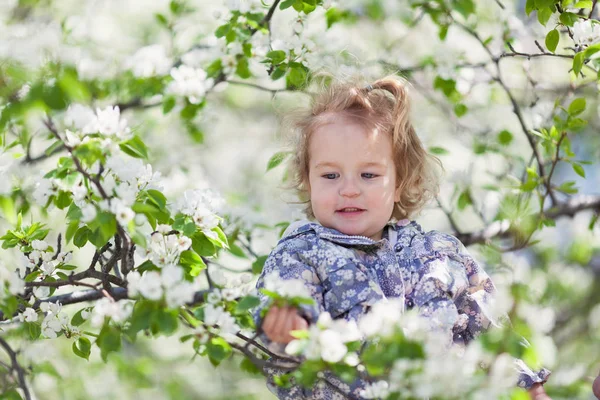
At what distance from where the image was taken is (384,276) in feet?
6.05

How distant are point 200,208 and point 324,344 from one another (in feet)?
1.76

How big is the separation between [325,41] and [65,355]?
2388 mm

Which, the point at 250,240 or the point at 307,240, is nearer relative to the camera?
the point at 307,240

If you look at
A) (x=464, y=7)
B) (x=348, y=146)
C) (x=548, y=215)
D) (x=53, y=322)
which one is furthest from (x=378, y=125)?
(x=548, y=215)

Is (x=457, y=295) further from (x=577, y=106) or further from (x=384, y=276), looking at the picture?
(x=577, y=106)

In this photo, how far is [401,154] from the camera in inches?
81.6

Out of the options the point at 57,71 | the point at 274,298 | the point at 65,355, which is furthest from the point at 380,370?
the point at 65,355

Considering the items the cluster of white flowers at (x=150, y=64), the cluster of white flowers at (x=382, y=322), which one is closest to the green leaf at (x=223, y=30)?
the cluster of white flowers at (x=150, y=64)

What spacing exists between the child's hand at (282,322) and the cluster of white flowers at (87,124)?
1.51 feet

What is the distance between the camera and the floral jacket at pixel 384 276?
1.73 metres

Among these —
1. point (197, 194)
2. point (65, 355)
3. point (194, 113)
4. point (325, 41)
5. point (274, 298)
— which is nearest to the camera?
point (274, 298)

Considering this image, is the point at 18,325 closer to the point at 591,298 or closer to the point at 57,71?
the point at 57,71

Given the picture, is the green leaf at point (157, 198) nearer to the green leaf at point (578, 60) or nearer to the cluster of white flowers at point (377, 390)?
the cluster of white flowers at point (377, 390)

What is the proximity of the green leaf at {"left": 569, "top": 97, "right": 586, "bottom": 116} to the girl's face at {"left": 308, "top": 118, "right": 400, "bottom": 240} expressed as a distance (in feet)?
2.00
